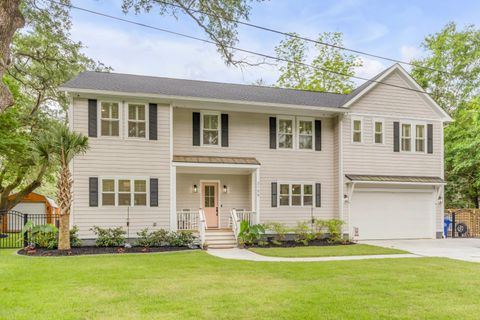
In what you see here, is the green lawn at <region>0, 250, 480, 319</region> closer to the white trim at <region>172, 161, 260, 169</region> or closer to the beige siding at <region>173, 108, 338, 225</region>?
the white trim at <region>172, 161, 260, 169</region>

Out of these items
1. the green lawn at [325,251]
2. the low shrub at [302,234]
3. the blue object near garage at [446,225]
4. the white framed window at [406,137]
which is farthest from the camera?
the blue object near garage at [446,225]

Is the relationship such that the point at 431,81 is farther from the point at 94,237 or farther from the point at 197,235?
the point at 94,237

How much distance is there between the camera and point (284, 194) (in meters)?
15.2

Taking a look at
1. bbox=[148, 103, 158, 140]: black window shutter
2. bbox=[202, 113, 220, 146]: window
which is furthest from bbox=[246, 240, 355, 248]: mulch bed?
bbox=[148, 103, 158, 140]: black window shutter

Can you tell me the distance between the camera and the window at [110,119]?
13.2 metres

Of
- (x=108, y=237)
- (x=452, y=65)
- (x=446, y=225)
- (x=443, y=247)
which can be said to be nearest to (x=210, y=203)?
(x=108, y=237)

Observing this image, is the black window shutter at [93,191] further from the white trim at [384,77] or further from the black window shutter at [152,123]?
the white trim at [384,77]

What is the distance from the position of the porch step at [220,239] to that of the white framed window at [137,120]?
4.42 meters

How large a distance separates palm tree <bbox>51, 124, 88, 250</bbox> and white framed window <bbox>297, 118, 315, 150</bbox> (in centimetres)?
840

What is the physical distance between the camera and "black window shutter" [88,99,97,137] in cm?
1301

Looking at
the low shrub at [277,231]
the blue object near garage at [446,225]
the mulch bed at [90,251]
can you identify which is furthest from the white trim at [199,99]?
the blue object near garage at [446,225]

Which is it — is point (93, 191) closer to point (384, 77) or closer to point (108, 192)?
point (108, 192)

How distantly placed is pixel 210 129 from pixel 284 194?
4.03 m

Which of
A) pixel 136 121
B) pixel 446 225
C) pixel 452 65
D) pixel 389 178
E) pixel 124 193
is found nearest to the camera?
pixel 124 193
